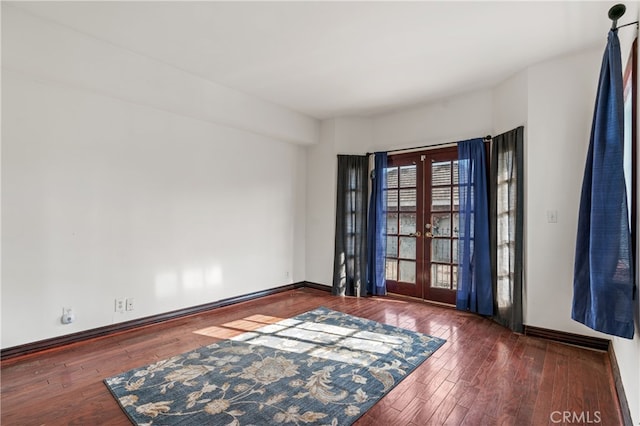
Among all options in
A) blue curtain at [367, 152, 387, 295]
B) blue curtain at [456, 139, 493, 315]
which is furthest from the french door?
blue curtain at [456, 139, 493, 315]

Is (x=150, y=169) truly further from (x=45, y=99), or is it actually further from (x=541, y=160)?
(x=541, y=160)

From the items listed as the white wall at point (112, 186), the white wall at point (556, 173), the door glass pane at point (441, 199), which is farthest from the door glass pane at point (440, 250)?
the white wall at point (112, 186)

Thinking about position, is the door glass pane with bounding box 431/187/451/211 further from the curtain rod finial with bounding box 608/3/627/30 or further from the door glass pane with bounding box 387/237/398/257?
the curtain rod finial with bounding box 608/3/627/30

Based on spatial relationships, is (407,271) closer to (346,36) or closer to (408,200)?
(408,200)

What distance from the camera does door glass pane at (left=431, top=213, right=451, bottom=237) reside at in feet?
14.4

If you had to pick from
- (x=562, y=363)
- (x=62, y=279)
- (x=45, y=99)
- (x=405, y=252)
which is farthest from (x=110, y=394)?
(x=405, y=252)

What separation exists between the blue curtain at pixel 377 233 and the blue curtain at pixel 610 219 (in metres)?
2.84

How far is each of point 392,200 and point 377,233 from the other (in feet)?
1.89

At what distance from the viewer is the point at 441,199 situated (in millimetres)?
4461

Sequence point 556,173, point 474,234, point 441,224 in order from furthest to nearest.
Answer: point 441,224, point 474,234, point 556,173

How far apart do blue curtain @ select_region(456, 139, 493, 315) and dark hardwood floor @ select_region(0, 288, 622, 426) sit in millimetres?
355

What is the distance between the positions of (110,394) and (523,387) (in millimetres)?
2976

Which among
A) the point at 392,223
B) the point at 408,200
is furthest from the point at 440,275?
the point at 408,200

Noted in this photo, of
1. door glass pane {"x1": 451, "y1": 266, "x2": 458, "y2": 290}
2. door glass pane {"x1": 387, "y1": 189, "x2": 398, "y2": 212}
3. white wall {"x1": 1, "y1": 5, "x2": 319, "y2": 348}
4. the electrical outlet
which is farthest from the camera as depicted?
door glass pane {"x1": 387, "y1": 189, "x2": 398, "y2": 212}
